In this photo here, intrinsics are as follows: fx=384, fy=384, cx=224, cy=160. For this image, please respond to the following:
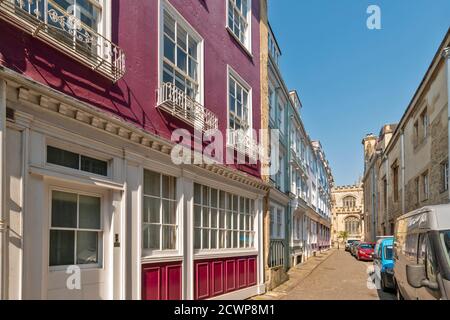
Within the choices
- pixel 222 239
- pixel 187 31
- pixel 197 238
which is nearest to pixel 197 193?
pixel 197 238

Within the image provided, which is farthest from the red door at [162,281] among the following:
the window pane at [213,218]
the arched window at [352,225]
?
the arched window at [352,225]

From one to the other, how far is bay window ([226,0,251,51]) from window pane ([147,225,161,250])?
22.6 feet

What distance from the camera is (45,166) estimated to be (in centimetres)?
509

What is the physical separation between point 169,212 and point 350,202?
76.7 m

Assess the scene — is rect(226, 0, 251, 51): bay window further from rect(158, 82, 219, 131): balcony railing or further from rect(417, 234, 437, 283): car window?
rect(417, 234, 437, 283): car window

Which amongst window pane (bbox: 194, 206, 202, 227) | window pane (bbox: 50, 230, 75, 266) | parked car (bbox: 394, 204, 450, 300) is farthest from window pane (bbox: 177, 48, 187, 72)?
parked car (bbox: 394, 204, 450, 300)

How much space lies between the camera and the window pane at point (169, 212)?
8062mm

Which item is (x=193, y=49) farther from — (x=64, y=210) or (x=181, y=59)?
(x=64, y=210)

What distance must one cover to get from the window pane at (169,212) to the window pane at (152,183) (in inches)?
15.3

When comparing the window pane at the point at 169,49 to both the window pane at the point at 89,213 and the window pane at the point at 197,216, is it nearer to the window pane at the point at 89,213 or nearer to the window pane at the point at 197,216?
the window pane at the point at 197,216

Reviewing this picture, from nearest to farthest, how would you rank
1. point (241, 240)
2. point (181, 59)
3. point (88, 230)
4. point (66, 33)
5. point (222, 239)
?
point (66, 33) → point (88, 230) → point (181, 59) → point (222, 239) → point (241, 240)

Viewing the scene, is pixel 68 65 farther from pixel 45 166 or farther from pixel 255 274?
pixel 255 274

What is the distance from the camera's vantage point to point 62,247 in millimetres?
5512
